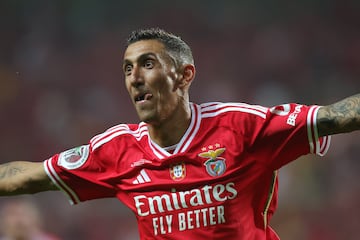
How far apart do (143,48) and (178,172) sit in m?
0.51

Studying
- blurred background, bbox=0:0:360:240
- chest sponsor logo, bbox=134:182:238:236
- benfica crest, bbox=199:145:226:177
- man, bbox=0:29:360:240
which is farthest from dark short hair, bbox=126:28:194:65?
blurred background, bbox=0:0:360:240

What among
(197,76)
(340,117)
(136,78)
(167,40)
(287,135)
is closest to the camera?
(340,117)

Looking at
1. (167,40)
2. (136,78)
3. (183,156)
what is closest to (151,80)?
(136,78)

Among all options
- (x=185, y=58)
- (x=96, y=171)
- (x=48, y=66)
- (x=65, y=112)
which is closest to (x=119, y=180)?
(x=96, y=171)

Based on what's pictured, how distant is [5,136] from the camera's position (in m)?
6.75

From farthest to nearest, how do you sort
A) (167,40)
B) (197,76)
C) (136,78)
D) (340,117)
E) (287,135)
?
(197,76), (167,40), (136,78), (287,135), (340,117)

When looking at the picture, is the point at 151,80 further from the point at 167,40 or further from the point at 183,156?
the point at 183,156

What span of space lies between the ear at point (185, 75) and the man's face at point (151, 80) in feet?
0.11

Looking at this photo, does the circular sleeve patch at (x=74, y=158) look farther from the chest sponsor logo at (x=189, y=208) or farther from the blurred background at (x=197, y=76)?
the blurred background at (x=197, y=76)

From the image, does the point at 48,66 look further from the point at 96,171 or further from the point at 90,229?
the point at 96,171

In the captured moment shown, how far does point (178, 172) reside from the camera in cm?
279

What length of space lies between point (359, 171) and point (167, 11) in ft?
8.81

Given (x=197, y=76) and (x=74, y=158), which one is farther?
(x=197, y=76)

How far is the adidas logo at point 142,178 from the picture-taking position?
9.25 ft
